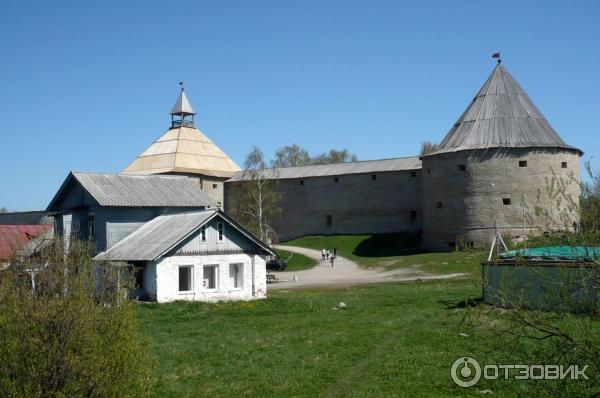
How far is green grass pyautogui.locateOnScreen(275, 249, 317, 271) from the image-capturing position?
3884 centimetres

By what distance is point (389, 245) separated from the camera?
43.7 metres

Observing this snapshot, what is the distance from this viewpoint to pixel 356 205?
47531 mm

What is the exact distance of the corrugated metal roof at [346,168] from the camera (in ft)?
153

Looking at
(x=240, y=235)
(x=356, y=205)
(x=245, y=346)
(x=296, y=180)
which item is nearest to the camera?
(x=245, y=346)

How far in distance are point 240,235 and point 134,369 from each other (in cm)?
1483

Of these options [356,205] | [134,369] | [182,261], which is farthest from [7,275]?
[356,205]

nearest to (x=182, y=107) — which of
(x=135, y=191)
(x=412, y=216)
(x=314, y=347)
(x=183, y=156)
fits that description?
(x=183, y=156)

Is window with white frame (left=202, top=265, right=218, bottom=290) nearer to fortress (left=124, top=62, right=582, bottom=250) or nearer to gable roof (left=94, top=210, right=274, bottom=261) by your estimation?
gable roof (left=94, top=210, right=274, bottom=261)

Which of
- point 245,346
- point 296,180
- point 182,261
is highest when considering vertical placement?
point 296,180

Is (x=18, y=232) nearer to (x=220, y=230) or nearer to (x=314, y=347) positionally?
(x=220, y=230)

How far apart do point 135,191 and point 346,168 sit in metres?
25.8

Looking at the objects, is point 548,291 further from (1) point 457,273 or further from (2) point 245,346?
(1) point 457,273

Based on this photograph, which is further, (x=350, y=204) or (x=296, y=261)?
(x=350, y=204)

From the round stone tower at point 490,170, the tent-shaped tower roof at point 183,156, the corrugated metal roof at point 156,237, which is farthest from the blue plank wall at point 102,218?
the tent-shaped tower roof at point 183,156
